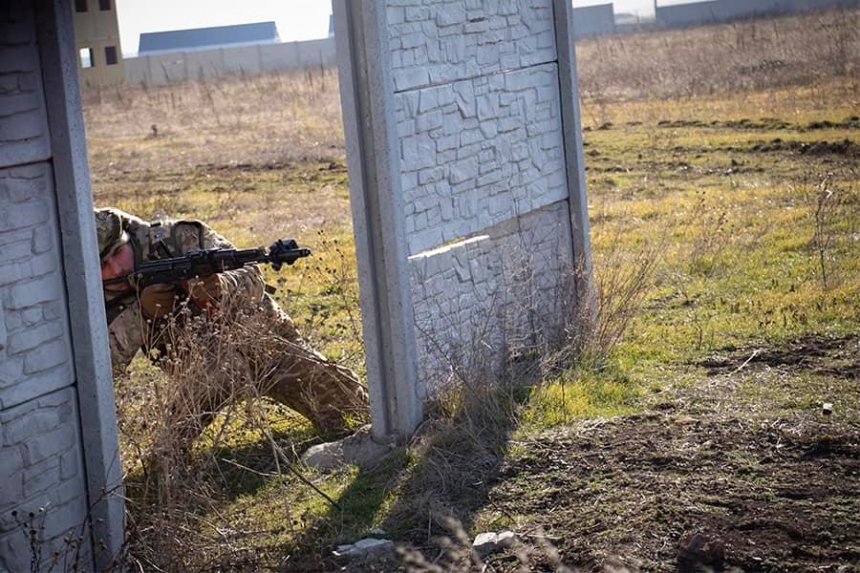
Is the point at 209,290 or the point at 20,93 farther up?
the point at 20,93

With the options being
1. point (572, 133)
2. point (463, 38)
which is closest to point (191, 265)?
point (463, 38)

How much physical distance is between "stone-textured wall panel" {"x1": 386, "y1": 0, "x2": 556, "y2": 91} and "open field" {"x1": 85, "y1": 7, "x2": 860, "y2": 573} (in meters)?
1.44

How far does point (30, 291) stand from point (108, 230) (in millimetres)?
1856

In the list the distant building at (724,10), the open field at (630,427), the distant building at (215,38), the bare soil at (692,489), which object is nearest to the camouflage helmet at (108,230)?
the open field at (630,427)

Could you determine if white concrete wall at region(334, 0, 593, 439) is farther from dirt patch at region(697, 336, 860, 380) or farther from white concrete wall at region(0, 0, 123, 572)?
white concrete wall at region(0, 0, 123, 572)

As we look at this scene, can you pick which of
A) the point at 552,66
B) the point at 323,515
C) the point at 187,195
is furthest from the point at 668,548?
the point at 187,195

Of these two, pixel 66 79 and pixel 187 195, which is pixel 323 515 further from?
pixel 187 195

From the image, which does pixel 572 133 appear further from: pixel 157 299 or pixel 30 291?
pixel 30 291

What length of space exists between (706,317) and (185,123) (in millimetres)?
20748

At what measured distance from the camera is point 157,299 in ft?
21.9

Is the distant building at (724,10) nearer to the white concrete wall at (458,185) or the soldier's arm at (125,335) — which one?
the white concrete wall at (458,185)

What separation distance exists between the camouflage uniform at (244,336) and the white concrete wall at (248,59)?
42.6 metres

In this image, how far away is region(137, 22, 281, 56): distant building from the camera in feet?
201

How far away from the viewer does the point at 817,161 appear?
14.2 metres
